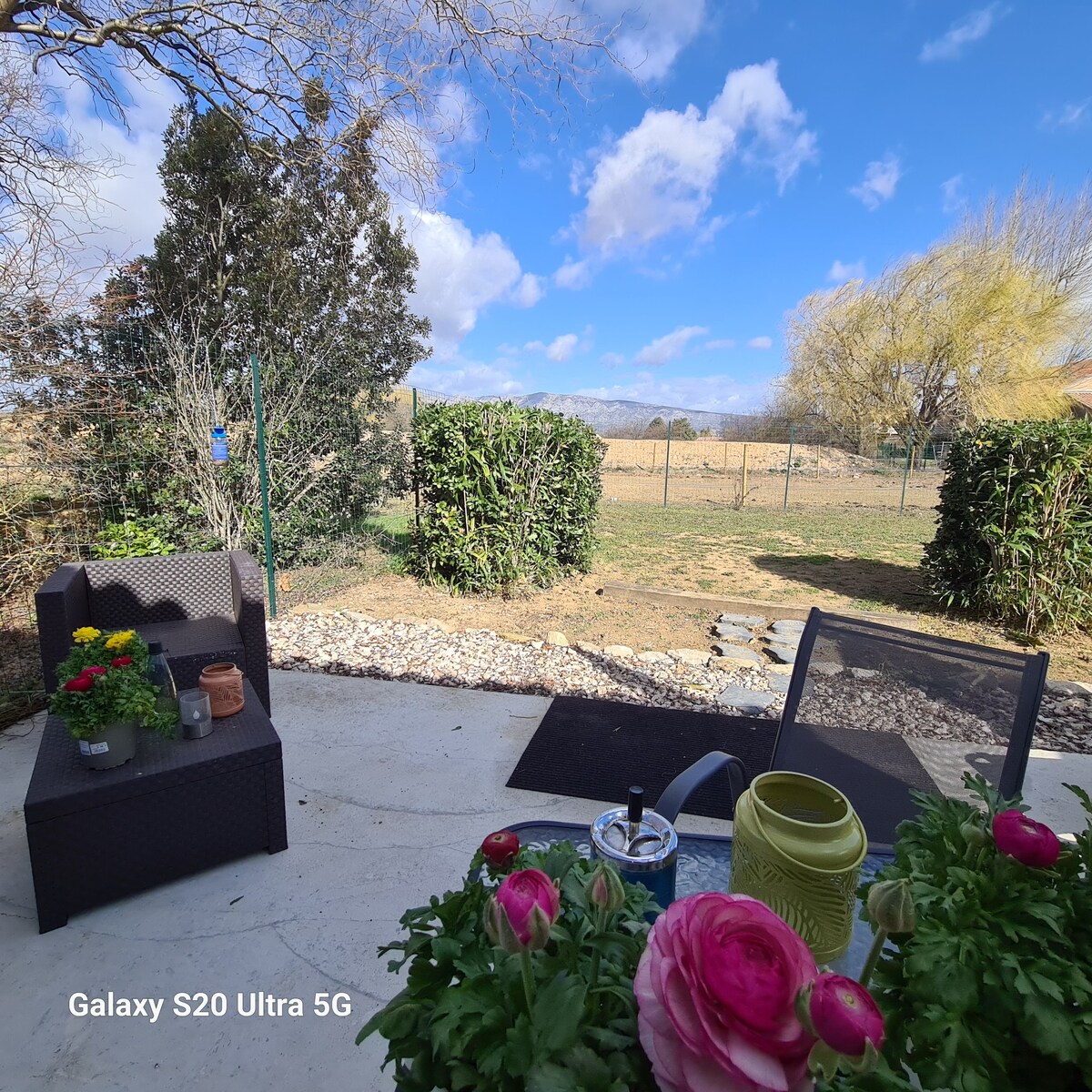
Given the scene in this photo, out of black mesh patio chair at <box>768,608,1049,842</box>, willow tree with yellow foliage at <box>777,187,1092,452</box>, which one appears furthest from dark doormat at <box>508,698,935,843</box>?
willow tree with yellow foliage at <box>777,187,1092,452</box>

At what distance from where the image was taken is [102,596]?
114 inches

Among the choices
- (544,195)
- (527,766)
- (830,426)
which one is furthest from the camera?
(830,426)

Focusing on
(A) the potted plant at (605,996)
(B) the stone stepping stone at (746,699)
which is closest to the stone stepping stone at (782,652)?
(B) the stone stepping stone at (746,699)

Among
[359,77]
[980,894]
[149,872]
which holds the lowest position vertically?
[149,872]

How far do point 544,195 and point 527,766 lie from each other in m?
8.06

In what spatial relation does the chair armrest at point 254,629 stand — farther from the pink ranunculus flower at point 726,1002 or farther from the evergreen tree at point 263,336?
the pink ranunculus flower at point 726,1002

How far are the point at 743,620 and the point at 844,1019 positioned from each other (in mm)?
4508

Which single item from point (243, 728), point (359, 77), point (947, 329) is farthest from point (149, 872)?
point (947, 329)

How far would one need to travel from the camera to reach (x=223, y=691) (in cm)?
199

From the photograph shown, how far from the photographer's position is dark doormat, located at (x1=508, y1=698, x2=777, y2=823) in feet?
7.56

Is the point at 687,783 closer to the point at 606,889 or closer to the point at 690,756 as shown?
the point at 606,889

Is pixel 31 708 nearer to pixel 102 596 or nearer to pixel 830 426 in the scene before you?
pixel 102 596

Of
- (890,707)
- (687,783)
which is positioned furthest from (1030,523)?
(687,783)

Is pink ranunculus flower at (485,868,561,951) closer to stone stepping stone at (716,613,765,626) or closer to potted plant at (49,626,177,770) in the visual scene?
potted plant at (49,626,177,770)
